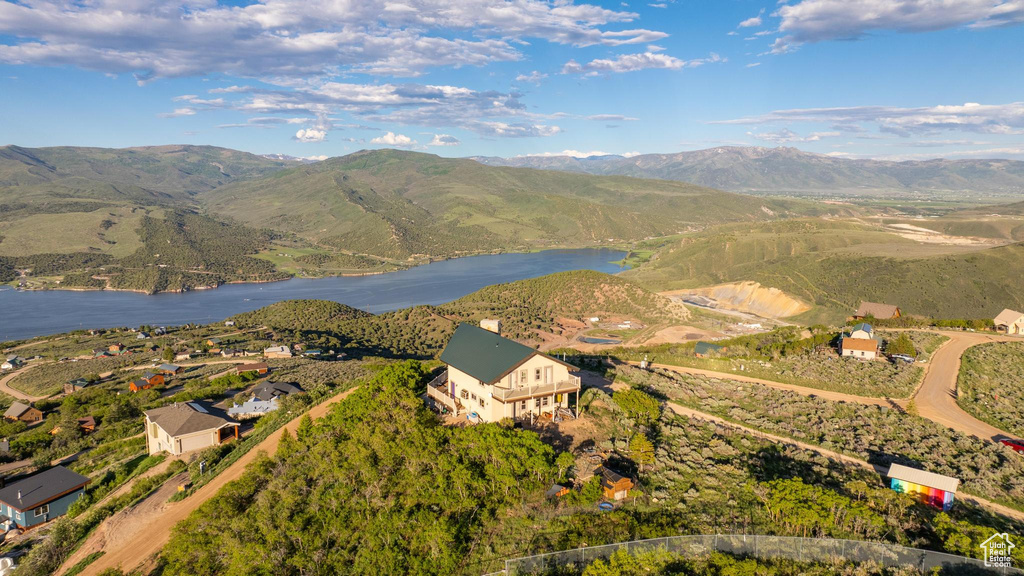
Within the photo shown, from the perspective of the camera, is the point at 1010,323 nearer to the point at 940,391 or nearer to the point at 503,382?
the point at 940,391

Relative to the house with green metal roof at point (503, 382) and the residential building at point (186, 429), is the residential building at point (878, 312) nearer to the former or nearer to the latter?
the house with green metal roof at point (503, 382)

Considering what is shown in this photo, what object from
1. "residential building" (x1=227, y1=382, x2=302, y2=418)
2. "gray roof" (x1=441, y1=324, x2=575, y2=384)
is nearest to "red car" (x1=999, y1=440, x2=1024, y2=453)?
"gray roof" (x1=441, y1=324, x2=575, y2=384)

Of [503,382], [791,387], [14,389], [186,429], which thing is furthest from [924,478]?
[14,389]

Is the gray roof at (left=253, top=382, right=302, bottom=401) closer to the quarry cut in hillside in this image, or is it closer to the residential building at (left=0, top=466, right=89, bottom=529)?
the residential building at (left=0, top=466, right=89, bottom=529)

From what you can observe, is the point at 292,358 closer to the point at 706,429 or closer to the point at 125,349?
the point at 125,349

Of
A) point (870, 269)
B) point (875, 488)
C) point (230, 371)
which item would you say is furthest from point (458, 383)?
point (870, 269)

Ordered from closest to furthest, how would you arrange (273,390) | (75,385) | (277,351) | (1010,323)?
(273,390), (1010,323), (75,385), (277,351)

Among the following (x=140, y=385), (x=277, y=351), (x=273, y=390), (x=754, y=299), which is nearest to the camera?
(x=273, y=390)
